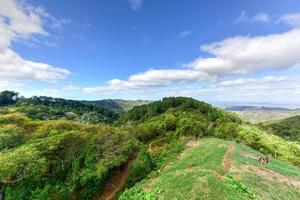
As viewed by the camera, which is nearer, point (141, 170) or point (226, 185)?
point (226, 185)

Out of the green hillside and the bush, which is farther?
the bush

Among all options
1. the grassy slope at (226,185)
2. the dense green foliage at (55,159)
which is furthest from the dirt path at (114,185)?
the grassy slope at (226,185)

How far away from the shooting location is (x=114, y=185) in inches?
1914

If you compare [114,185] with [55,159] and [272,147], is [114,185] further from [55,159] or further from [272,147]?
[272,147]

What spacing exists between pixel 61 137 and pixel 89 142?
8677 mm

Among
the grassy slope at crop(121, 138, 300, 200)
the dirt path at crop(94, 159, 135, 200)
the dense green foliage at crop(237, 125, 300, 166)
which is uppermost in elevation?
the grassy slope at crop(121, 138, 300, 200)

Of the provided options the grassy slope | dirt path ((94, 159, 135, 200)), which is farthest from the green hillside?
the grassy slope

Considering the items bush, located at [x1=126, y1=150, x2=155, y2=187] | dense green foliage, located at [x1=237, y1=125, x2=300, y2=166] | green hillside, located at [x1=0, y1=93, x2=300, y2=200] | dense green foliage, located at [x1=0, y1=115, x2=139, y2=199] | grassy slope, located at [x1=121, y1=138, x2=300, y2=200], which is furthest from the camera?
dense green foliage, located at [x1=237, y1=125, x2=300, y2=166]

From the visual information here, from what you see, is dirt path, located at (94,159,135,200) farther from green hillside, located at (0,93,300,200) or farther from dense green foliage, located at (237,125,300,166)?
dense green foliage, located at (237,125,300,166)

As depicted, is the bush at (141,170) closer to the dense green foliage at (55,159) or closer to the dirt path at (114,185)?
the dirt path at (114,185)

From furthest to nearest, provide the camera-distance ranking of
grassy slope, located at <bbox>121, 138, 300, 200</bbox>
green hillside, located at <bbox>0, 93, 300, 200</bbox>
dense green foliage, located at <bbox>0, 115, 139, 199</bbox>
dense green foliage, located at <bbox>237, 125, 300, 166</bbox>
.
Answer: dense green foliage, located at <bbox>237, 125, 300, 166</bbox> → dense green foliage, located at <bbox>0, 115, 139, 199</bbox> → green hillside, located at <bbox>0, 93, 300, 200</bbox> → grassy slope, located at <bbox>121, 138, 300, 200</bbox>

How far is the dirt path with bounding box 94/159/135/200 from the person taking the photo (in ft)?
143

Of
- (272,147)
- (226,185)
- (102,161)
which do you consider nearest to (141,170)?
(102,161)

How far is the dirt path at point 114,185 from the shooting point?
43.6m
